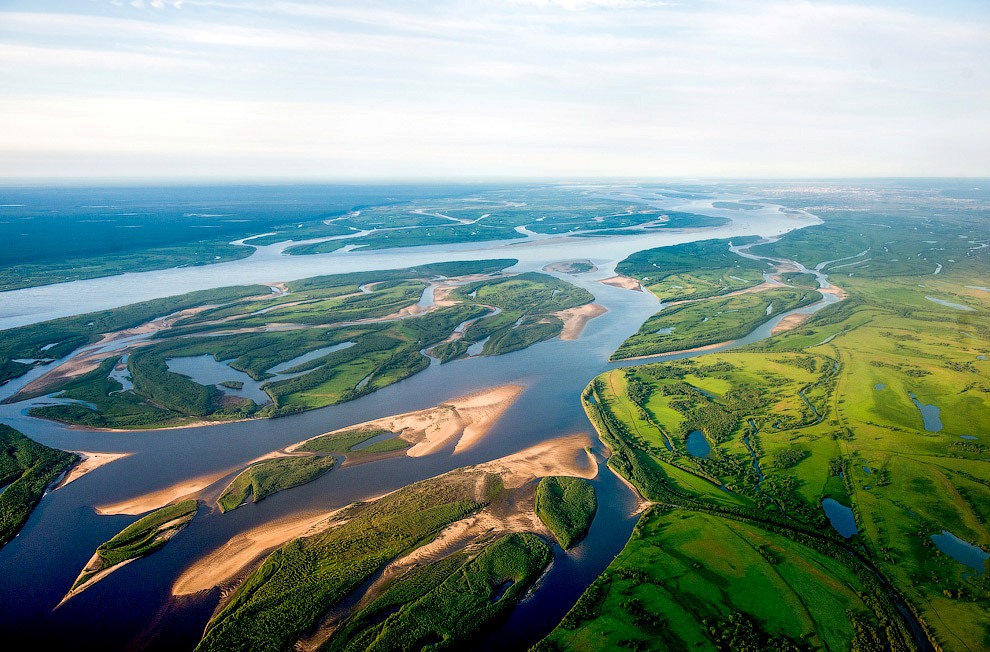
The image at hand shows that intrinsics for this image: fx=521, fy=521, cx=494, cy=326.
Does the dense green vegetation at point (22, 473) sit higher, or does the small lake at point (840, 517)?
the dense green vegetation at point (22, 473)

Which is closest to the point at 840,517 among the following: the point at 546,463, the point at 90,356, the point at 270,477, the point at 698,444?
the point at 698,444

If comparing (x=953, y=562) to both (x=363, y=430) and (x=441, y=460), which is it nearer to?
(x=441, y=460)

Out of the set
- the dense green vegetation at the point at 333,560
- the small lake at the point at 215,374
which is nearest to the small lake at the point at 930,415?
the dense green vegetation at the point at 333,560

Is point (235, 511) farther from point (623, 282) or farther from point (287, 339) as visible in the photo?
point (623, 282)

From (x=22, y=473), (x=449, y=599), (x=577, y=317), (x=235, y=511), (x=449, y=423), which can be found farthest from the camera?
(x=577, y=317)

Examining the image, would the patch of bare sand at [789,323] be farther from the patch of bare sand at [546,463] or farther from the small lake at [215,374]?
the small lake at [215,374]
